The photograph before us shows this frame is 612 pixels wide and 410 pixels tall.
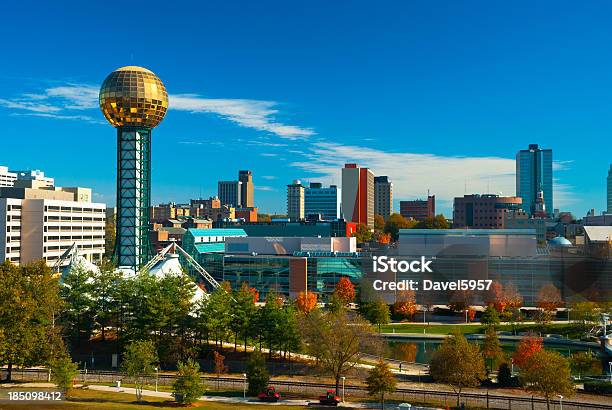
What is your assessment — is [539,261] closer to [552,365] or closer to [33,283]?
[552,365]

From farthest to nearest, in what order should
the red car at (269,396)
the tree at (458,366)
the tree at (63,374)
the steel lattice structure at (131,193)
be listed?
1. the steel lattice structure at (131,193)
2. the red car at (269,396)
3. the tree at (458,366)
4. the tree at (63,374)

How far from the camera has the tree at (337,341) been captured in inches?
1818

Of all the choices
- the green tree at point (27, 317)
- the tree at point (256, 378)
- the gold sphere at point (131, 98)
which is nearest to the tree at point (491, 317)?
the tree at point (256, 378)

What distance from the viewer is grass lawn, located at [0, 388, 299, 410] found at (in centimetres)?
3788

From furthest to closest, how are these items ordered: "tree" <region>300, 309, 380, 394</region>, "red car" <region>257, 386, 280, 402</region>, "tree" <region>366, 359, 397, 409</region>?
"tree" <region>300, 309, 380, 394</region>, "red car" <region>257, 386, 280, 402</region>, "tree" <region>366, 359, 397, 409</region>

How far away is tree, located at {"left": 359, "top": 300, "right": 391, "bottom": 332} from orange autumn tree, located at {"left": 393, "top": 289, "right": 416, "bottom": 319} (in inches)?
363

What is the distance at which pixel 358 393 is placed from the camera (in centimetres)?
4581

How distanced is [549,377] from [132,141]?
68.6m

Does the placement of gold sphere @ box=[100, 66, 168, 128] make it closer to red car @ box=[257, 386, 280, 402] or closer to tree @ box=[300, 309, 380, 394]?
tree @ box=[300, 309, 380, 394]

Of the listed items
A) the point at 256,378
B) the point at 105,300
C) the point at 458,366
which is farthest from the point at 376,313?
the point at 105,300

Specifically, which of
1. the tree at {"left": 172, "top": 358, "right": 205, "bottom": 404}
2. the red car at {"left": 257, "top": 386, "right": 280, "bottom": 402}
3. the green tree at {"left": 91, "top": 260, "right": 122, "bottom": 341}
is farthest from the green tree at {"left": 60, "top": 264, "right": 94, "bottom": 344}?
the red car at {"left": 257, "top": 386, "right": 280, "bottom": 402}

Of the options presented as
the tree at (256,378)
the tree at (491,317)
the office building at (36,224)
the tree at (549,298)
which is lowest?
the tree at (256,378)

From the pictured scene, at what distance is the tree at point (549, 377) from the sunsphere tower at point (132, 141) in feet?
207

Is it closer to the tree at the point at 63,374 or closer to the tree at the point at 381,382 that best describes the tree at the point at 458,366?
the tree at the point at 381,382
